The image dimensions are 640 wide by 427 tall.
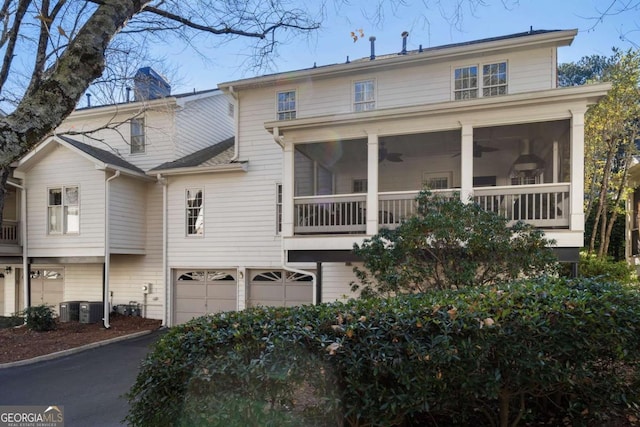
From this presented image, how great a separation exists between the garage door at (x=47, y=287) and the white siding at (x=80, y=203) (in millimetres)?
1935

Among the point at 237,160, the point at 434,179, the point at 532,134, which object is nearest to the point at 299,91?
the point at 237,160

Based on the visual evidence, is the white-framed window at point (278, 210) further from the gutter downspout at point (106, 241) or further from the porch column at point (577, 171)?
the porch column at point (577, 171)

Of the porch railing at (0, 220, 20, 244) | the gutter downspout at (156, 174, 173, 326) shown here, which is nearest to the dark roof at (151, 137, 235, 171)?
the gutter downspout at (156, 174, 173, 326)

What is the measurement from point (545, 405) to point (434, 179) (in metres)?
8.30

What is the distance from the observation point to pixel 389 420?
107 inches

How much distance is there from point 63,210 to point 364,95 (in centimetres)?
1024

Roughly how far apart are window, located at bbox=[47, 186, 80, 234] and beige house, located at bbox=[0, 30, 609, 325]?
0.55 feet

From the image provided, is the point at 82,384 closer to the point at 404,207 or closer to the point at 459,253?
the point at 459,253

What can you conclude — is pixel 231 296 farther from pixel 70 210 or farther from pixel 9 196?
pixel 9 196

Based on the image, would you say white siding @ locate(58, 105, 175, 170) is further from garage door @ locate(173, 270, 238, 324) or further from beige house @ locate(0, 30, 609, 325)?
garage door @ locate(173, 270, 238, 324)

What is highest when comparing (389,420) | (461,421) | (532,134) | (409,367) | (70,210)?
(532,134)

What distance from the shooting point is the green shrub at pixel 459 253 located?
5668 mm

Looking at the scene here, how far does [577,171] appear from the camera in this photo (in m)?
7.25

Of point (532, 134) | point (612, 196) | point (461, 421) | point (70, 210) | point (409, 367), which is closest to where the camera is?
point (409, 367)
